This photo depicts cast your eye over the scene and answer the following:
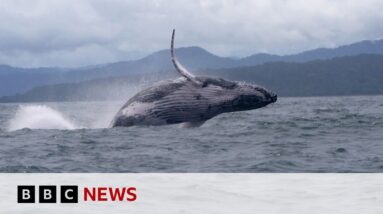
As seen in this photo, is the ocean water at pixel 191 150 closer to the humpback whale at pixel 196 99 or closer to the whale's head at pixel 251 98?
the humpback whale at pixel 196 99

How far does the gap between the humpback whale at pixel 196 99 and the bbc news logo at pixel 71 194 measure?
19.6 ft

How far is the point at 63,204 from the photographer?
6762 millimetres

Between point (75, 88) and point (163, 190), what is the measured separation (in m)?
57.4

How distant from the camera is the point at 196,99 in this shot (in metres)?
13.8

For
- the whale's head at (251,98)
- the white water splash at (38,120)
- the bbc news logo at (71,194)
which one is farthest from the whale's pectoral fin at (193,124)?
the bbc news logo at (71,194)

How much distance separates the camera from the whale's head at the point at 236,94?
13.7 meters

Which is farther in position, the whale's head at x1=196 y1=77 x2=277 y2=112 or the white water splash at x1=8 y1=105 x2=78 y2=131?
the white water splash at x1=8 y1=105 x2=78 y2=131

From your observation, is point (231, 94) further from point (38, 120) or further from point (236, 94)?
A: point (38, 120)

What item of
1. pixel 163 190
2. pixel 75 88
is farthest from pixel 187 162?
pixel 75 88

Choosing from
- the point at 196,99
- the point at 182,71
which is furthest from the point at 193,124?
the point at 182,71

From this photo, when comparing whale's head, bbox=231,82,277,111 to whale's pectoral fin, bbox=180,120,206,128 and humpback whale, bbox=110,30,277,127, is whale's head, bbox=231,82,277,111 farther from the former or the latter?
whale's pectoral fin, bbox=180,120,206,128

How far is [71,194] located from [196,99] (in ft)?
21.7

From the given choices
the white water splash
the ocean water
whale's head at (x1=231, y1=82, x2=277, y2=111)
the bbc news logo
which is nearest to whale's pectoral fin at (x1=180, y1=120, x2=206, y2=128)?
the ocean water

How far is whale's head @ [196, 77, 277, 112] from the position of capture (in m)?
13.7
